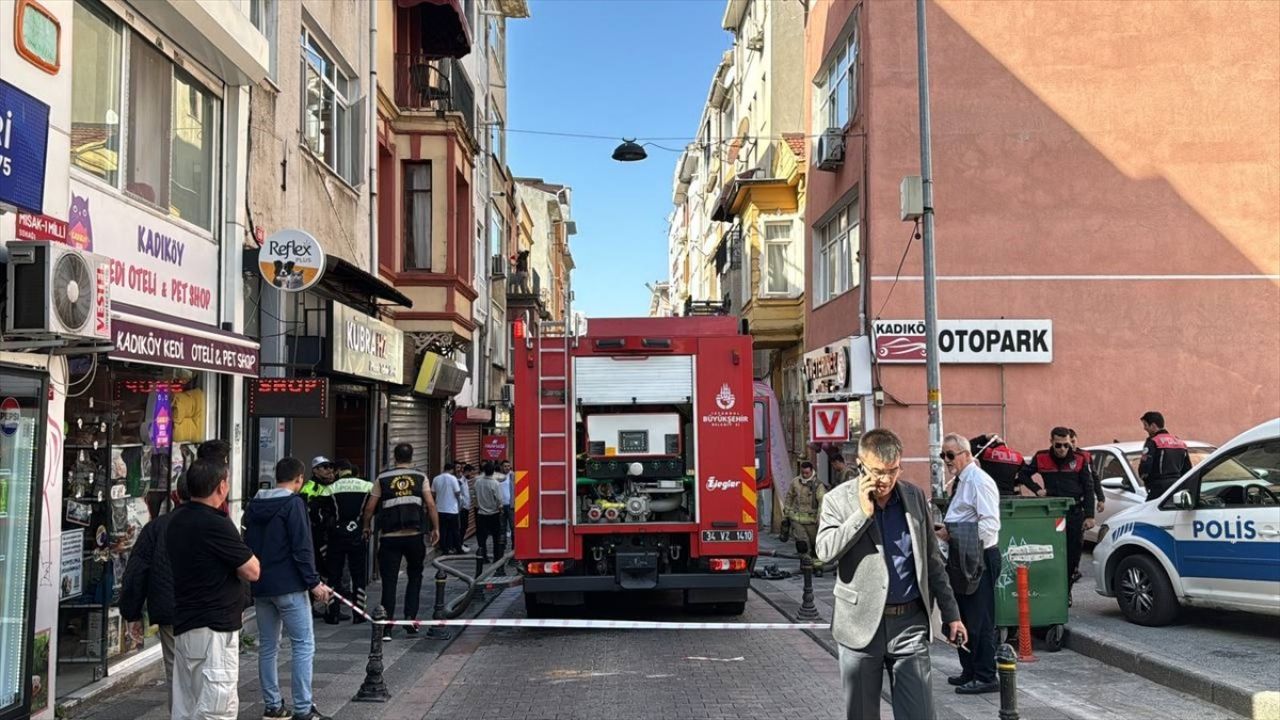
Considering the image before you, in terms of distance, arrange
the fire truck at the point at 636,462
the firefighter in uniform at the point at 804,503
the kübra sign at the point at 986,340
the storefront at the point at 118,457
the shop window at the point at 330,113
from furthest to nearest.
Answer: the kübra sign at the point at 986,340 < the firefighter in uniform at the point at 804,503 < the shop window at the point at 330,113 < the fire truck at the point at 636,462 < the storefront at the point at 118,457

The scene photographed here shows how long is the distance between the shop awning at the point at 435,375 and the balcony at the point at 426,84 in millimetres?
4498

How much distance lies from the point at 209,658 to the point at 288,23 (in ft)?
30.1

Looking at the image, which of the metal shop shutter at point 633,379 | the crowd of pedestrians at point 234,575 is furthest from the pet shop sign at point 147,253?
the metal shop shutter at point 633,379

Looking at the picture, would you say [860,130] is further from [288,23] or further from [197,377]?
[197,377]

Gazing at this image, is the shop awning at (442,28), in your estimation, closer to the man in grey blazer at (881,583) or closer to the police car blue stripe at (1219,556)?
the police car blue stripe at (1219,556)

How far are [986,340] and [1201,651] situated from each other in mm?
9869

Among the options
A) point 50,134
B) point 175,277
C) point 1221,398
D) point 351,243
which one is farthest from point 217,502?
point 1221,398

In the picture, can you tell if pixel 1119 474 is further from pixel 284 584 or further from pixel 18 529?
pixel 18 529

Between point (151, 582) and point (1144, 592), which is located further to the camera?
point (1144, 592)

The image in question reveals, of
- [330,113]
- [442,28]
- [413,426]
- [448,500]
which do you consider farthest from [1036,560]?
[442,28]

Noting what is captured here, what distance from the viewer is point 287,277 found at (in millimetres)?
10977

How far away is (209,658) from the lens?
5.90 metres

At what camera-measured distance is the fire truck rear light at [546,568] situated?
36.6 feet

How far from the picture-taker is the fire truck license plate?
11.2 meters
